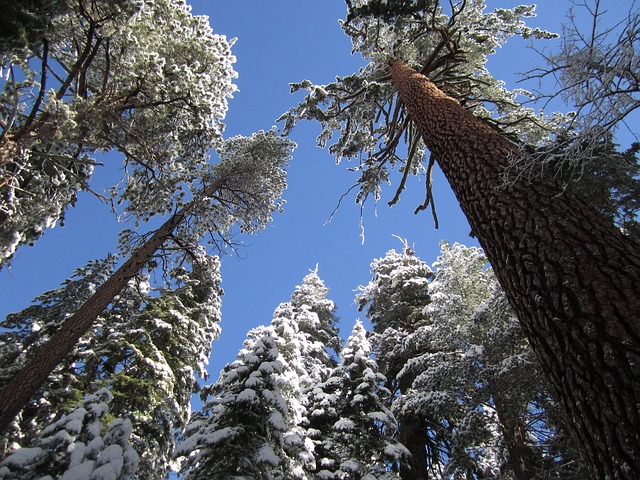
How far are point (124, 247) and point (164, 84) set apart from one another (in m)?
5.72

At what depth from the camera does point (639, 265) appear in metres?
2.11

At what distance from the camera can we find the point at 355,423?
10688 millimetres

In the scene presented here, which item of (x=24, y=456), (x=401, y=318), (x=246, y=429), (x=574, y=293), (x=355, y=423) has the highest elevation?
(x=401, y=318)

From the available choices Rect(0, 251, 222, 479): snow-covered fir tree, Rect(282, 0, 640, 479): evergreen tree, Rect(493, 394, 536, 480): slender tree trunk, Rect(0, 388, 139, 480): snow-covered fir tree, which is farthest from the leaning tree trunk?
Rect(0, 251, 222, 479): snow-covered fir tree

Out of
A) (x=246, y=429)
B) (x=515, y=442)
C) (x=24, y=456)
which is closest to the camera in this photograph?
(x=24, y=456)

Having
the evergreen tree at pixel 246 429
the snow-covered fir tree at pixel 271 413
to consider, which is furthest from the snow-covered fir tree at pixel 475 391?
the evergreen tree at pixel 246 429

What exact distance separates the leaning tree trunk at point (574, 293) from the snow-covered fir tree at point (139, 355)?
1013cm

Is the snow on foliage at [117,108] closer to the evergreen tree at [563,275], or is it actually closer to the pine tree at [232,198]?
the pine tree at [232,198]

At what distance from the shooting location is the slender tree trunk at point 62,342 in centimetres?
648

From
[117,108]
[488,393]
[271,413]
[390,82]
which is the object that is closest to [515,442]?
[488,393]

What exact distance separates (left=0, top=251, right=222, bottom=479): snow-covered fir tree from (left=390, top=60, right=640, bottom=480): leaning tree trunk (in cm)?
1013

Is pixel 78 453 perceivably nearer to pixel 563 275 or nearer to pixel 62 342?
pixel 62 342

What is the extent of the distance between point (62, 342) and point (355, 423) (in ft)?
25.1

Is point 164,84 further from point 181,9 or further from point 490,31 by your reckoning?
point 490,31
